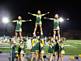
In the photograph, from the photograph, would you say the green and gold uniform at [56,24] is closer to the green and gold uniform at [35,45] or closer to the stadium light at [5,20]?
the green and gold uniform at [35,45]

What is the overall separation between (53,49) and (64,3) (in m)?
6.56

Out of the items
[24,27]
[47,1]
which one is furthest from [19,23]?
[47,1]

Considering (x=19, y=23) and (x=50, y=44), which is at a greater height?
(x=19, y=23)

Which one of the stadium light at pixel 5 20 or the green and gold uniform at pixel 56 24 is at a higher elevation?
the stadium light at pixel 5 20

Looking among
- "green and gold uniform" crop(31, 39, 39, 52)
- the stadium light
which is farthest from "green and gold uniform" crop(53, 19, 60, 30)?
the stadium light

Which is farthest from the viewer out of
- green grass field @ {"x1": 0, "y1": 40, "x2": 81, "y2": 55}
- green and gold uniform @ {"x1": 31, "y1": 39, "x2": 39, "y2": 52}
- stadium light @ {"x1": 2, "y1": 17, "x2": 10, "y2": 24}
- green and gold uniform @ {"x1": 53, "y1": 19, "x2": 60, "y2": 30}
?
stadium light @ {"x1": 2, "y1": 17, "x2": 10, "y2": 24}

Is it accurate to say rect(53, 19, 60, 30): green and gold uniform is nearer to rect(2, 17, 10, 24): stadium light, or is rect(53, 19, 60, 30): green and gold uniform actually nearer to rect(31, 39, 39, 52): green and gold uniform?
rect(31, 39, 39, 52): green and gold uniform

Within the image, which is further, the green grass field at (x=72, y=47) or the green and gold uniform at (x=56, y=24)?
the green grass field at (x=72, y=47)

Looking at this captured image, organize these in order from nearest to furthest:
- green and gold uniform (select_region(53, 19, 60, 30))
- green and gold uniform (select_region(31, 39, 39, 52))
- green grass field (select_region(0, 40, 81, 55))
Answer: green and gold uniform (select_region(31, 39, 39, 52)) < green and gold uniform (select_region(53, 19, 60, 30)) < green grass field (select_region(0, 40, 81, 55))

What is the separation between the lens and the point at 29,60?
10.9 metres

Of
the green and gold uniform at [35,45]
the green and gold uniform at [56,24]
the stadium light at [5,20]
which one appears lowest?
the green and gold uniform at [35,45]

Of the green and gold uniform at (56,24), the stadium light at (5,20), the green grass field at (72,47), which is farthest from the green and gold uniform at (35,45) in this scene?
the stadium light at (5,20)

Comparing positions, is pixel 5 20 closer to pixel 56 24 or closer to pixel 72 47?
pixel 72 47

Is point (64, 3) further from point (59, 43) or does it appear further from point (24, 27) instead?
point (59, 43)
